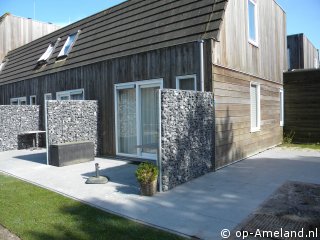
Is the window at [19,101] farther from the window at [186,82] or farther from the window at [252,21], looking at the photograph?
the window at [252,21]

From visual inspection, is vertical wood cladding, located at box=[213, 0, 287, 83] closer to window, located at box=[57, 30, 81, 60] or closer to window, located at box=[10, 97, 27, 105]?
window, located at box=[57, 30, 81, 60]

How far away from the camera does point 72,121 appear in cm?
1071

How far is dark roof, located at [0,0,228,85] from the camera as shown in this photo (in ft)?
29.6

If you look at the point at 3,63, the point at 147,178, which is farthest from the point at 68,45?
the point at 147,178

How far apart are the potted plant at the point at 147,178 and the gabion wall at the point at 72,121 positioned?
4.99m

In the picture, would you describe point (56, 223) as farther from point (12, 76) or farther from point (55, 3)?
point (12, 76)

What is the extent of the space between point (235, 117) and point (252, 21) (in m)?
4.14

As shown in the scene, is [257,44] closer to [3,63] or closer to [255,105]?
[255,105]

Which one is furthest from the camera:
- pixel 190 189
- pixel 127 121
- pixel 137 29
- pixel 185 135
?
pixel 137 29

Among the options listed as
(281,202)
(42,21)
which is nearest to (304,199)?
(281,202)

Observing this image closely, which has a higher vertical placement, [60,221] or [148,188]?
[148,188]

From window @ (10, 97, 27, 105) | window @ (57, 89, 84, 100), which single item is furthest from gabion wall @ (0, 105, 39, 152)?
window @ (10, 97, 27, 105)

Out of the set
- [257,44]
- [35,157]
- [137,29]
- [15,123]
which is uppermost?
[137,29]

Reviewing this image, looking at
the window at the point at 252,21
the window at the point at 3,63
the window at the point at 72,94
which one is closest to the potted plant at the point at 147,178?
the window at the point at 252,21
